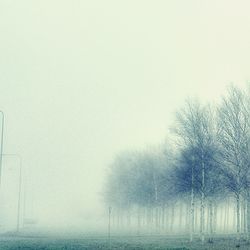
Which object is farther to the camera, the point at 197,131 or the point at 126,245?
the point at 197,131

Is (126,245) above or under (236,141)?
under

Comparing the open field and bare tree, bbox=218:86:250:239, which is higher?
bare tree, bbox=218:86:250:239

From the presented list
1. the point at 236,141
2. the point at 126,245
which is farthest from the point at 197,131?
the point at 126,245

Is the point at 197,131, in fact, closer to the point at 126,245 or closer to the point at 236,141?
the point at 236,141

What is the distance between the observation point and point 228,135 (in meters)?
43.7

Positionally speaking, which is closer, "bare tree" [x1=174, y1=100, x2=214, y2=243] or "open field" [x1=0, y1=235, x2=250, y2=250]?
"open field" [x1=0, y1=235, x2=250, y2=250]

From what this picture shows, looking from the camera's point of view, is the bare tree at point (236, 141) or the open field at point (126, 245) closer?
the open field at point (126, 245)

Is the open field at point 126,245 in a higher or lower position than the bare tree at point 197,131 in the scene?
lower

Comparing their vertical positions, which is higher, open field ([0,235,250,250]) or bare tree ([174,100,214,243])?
bare tree ([174,100,214,243])

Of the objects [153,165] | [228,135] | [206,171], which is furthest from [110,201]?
[228,135]

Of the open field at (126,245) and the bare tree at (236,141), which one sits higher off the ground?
the bare tree at (236,141)

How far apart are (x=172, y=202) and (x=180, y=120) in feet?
85.6

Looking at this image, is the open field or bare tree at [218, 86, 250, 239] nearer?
the open field

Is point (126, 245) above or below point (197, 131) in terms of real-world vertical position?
below
